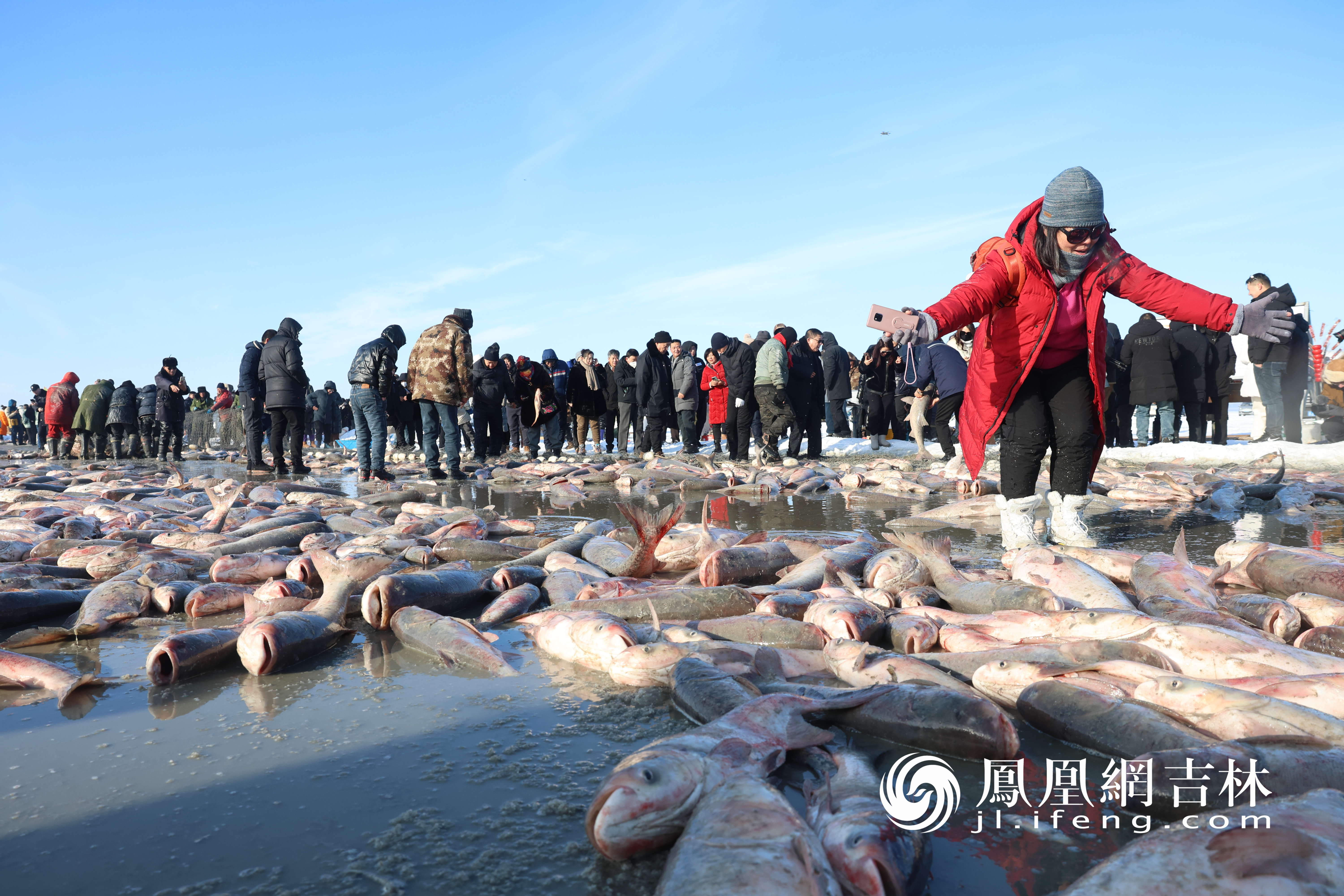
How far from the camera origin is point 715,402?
667 inches

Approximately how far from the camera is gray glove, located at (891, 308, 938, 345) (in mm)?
4586

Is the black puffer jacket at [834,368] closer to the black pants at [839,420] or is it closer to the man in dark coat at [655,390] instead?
the black pants at [839,420]

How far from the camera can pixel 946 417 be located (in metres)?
13.4

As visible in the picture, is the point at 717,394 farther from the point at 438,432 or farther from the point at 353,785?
the point at 353,785

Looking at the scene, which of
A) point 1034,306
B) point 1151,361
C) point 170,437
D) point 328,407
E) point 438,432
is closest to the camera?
point 1034,306

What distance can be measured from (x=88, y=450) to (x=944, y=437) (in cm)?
2279

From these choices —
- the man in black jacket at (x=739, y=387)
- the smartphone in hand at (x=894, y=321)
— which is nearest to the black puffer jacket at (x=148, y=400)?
the man in black jacket at (x=739, y=387)

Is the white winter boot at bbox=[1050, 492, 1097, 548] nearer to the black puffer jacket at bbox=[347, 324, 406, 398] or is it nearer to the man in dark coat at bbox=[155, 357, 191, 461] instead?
the black puffer jacket at bbox=[347, 324, 406, 398]

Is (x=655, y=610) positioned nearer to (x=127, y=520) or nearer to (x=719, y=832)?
(x=719, y=832)

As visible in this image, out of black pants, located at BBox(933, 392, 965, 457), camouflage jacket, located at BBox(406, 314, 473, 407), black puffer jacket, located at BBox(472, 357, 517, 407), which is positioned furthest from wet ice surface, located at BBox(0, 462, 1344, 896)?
black puffer jacket, located at BBox(472, 357, 517, 407)

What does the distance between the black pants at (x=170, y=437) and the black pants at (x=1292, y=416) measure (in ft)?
78.3

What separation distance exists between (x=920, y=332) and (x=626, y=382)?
15387 mm

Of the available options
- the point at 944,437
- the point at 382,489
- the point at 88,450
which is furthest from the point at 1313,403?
the point at 88,450

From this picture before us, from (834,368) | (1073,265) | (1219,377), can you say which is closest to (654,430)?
(834,368)
